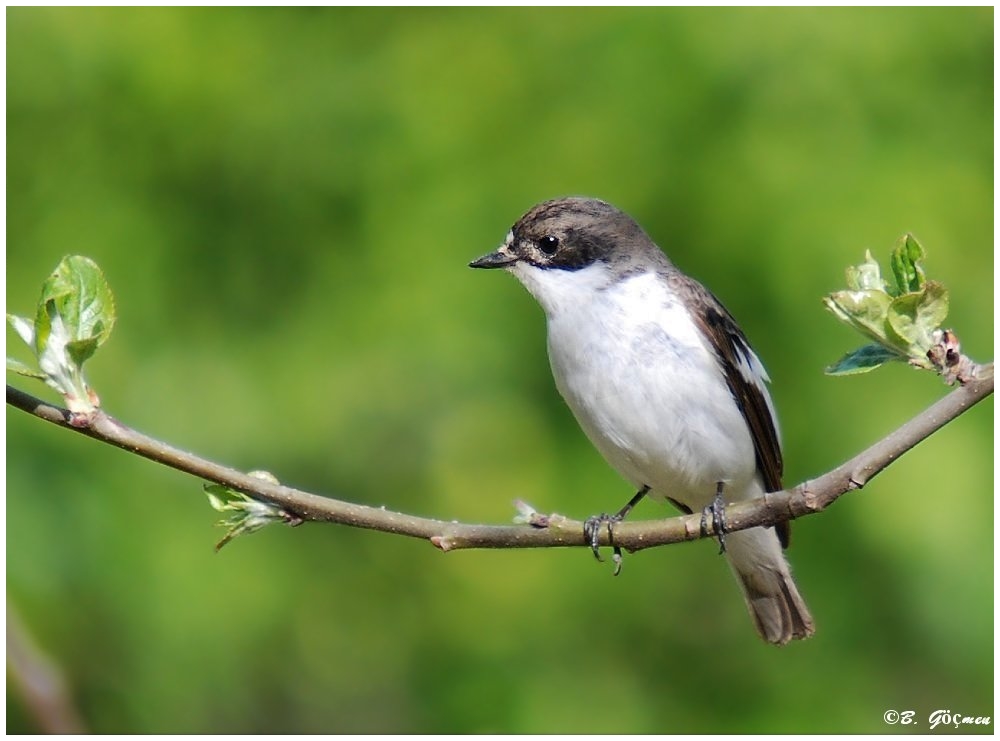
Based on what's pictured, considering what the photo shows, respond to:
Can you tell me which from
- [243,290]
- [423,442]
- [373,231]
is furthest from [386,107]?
[423,442]

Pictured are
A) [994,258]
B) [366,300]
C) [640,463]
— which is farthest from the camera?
[366,300]

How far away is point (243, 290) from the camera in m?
6.07

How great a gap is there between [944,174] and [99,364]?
12.3 ft

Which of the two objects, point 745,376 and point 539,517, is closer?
point 539,517

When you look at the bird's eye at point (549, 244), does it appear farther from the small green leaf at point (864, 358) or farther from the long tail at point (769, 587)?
the small green leaf at point (864, 358)

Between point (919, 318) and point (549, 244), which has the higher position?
point (549, 244)

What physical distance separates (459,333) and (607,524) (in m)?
2.46

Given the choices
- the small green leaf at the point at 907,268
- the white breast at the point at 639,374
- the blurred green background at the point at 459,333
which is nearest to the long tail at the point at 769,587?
the blurred green background at the point at 459,333

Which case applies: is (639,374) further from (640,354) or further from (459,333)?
(459,333)

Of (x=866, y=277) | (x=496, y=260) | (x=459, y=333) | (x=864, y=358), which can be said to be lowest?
(x=864, y=358)

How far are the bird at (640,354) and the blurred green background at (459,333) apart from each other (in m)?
0.74

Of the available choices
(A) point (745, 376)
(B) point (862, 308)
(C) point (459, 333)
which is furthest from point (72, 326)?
(C) point (459, 333)

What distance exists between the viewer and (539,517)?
3.06m

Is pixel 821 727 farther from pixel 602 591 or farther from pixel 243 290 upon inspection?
pixel 243 290
